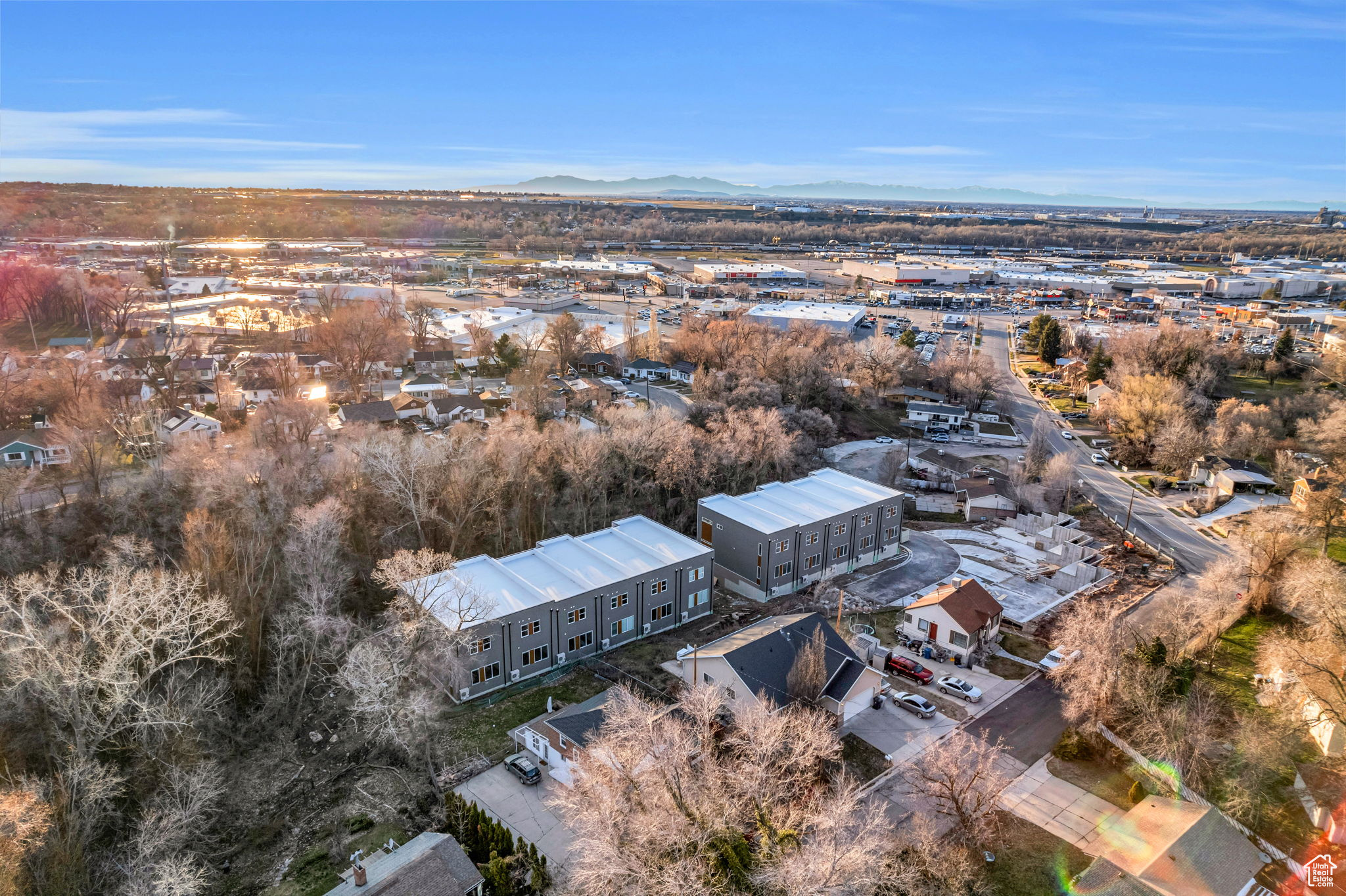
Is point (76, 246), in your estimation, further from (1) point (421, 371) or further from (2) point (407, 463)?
(2) point (407, 463)

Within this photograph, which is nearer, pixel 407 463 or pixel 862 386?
pixel 407 463

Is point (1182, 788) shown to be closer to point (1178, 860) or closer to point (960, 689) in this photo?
point (1178, 860)

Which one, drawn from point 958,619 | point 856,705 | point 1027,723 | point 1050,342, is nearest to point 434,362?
point 958,619

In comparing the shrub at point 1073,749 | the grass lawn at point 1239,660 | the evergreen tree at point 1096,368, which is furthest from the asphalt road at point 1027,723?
the evergreen tree at point 1096,368

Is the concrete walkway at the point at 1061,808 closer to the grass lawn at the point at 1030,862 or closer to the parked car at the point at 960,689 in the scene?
the grass lawn at the point at 1030,862

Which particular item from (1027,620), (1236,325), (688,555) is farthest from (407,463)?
(1236,325)
